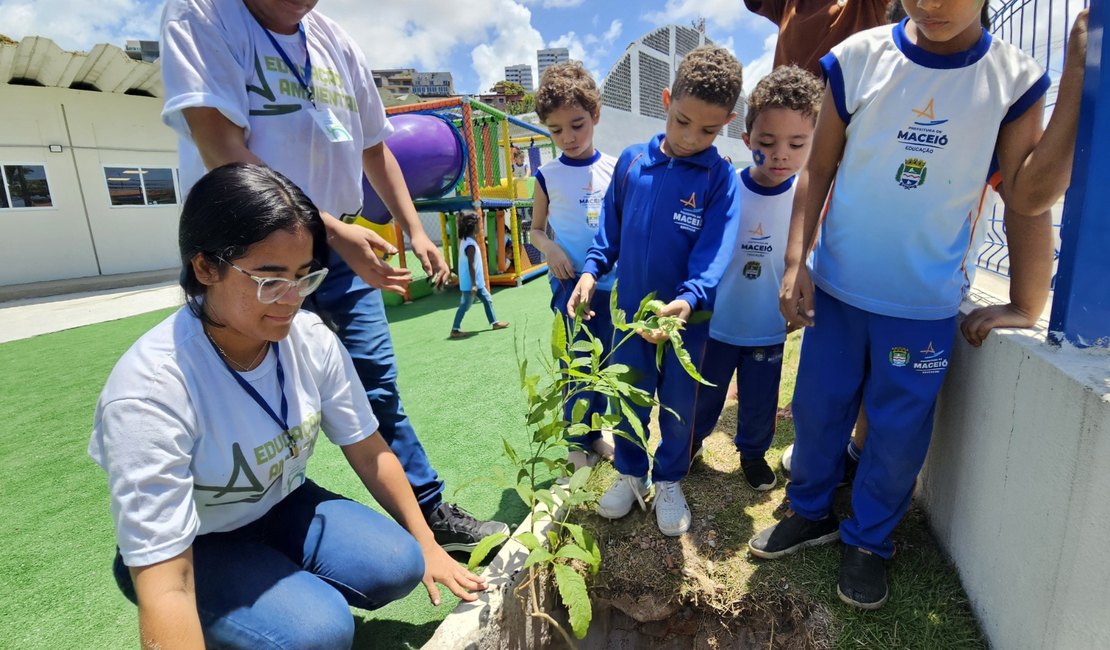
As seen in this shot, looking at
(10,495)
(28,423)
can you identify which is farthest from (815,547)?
(28,423)

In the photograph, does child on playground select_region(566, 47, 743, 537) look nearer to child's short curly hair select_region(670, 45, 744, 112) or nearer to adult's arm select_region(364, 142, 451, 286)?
child's short curly hair select_region(670, 45, 744, 112)

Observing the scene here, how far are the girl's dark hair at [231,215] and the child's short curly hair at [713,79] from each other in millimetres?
1286

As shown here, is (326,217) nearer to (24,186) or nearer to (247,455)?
(247,455)

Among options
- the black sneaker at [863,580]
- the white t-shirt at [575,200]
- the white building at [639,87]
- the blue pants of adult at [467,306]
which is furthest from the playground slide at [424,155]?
the white building at [639,87]

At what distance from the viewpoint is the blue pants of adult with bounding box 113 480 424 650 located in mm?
1410

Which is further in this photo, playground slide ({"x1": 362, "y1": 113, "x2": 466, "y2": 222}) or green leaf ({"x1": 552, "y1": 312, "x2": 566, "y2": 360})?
playground slide ({"x1": 362, "y1": 113, "x2": 466, "y2": 222})

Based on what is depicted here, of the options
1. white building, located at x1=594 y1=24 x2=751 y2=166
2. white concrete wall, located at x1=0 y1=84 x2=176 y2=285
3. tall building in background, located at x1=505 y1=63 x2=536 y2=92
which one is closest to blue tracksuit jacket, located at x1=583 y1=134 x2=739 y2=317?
white concrete wall, located at x1=0 y1=84 x2=176 y2=285

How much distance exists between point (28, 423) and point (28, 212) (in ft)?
28.2

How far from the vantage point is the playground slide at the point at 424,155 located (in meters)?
6.50

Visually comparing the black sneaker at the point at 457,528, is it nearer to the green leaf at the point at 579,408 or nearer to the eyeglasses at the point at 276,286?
the green leaf at the point at 579,408

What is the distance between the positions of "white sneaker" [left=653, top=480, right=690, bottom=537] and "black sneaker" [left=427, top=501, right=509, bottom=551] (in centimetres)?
57

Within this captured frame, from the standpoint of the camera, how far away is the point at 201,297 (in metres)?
1.41

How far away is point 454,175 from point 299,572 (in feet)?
20.5

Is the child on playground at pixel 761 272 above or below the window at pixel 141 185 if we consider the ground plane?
below
